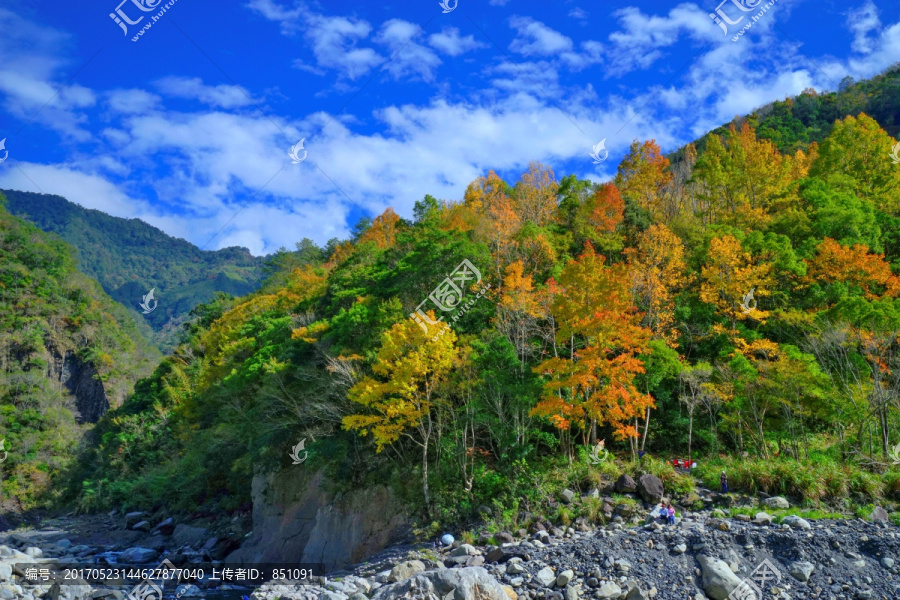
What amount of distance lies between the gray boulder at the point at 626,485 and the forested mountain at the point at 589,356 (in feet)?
2.70

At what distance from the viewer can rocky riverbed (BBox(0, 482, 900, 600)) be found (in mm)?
9555

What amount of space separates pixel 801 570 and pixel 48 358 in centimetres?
7355

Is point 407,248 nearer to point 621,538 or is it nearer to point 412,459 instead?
point 412,459

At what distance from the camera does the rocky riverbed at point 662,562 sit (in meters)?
9.55

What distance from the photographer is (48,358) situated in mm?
60625

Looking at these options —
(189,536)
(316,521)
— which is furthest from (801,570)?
(189,536)

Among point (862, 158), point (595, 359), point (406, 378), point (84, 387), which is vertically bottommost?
point (84, 387)

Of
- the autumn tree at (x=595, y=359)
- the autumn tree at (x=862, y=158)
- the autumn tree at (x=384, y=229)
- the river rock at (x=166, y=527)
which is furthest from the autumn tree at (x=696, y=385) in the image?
the autumn tree at (x=384, y=229)

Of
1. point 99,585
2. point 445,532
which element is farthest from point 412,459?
point 99,585

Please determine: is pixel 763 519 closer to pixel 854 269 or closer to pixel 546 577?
pixel 546 577

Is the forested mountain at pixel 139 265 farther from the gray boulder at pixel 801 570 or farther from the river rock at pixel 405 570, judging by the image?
the gray boulder at pixel 801 570

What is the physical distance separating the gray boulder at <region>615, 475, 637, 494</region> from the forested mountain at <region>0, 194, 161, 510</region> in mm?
53167

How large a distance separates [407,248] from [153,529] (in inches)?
871

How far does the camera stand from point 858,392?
16734mm
